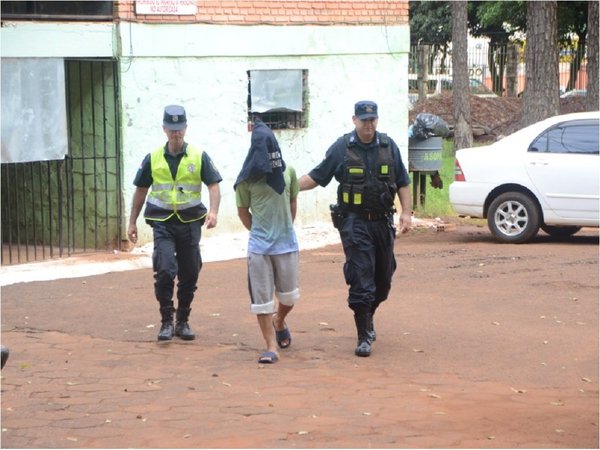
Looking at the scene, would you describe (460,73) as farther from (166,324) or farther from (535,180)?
(166,324)

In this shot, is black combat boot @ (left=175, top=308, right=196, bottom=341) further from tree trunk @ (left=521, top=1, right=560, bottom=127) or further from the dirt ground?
tree trunk @ (left=521, top=1, right=560, bottom=127)

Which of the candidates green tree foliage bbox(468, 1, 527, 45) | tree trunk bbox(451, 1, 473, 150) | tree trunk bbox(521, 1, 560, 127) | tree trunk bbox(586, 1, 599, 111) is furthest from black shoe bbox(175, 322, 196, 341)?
green tree foliage bbox(468, 1, 527, 45)

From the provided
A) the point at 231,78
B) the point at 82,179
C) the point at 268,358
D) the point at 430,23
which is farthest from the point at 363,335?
the point at 430,23

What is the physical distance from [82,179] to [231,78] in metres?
2.28

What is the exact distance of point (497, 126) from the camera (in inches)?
1364

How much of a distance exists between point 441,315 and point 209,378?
115 inches

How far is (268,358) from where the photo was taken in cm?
809

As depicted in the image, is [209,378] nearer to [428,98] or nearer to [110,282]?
[110,282]

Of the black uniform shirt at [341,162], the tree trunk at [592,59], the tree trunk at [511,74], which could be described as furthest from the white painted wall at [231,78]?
the tree trunk at [511,74]

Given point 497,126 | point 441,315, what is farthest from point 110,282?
point 497,126

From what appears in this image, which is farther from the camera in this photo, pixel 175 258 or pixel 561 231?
pixel 561 231

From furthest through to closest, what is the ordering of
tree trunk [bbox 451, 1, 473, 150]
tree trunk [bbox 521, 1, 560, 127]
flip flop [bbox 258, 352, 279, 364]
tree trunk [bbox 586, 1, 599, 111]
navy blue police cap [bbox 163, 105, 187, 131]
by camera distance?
tree trunk [bbox 451, 1, 473, 150] → tree trunk [bbox 586, 1, 599, 111] → tree trunk [bbox 521, 1, 560, 127] → navy blue police cap [bbox 163, 105, 187, 131] → flip flop [bbox 258, 352, 279, 364]

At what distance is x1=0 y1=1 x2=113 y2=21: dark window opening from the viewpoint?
12562 millimetres

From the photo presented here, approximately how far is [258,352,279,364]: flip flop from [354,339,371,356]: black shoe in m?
0.62
